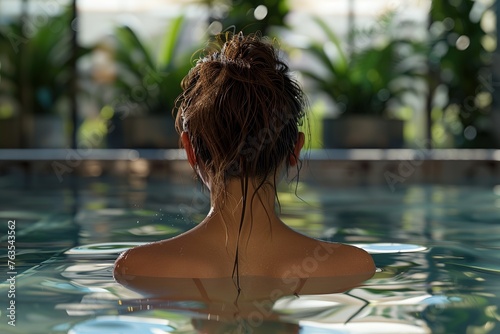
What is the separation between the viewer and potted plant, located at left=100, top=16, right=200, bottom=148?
10.1m

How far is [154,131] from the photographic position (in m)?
10.1

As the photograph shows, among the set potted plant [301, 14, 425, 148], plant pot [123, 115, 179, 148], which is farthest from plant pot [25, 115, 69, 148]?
potted plant [301, 14, 425, 148]

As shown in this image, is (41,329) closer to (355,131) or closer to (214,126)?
(214,126)

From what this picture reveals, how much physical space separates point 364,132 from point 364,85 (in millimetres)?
611

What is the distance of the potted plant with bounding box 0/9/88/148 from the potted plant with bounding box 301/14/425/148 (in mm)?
3073

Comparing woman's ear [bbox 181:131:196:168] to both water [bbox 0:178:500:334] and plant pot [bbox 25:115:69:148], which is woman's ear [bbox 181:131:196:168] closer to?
water [bbox 0:178:500:334]

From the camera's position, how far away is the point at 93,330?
1800 mm

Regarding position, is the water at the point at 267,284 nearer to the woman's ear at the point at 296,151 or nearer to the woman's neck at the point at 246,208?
the woman's neck at the point at 246,208

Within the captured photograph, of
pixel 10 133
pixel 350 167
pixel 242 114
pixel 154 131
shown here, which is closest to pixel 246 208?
pixel 242 114

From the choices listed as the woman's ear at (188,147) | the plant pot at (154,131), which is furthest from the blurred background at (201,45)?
the woman's ear at (188,147)

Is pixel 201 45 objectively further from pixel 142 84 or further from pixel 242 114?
pixel 242 114

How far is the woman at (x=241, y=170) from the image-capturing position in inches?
77.6

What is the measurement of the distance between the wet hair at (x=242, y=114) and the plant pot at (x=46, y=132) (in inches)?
347

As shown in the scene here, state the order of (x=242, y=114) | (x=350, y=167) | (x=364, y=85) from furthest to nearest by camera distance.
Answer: (x=364, y=85) < (x=350, y=167) < (x=242, y=114)
